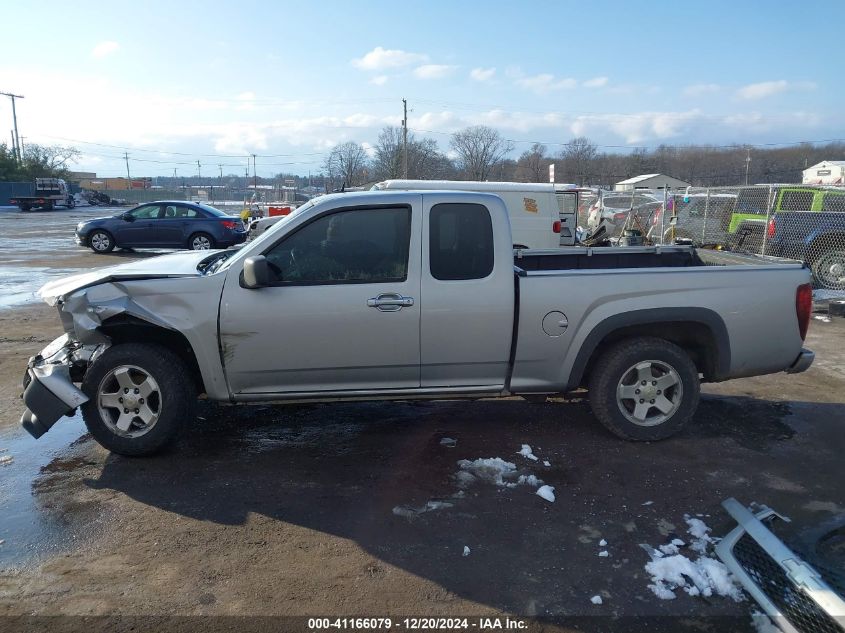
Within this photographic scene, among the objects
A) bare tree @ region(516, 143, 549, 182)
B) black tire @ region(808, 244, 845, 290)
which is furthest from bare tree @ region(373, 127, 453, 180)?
black tire @ region(808, 244, 845, 290)

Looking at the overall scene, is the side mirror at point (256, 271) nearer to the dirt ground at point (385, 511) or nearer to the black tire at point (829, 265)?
the dirt ground at point (385, 511)

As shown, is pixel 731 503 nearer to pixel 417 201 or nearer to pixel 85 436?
pixel 417 201

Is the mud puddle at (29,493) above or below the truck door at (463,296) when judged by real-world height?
below

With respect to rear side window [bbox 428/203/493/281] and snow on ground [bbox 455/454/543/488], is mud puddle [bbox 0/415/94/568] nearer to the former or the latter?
snow on ground [bbox 455/454/543/488]

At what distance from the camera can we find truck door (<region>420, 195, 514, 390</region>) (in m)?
4.46

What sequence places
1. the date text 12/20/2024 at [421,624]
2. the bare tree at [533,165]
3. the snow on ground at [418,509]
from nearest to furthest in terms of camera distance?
the date text 12/20/2024 at [421,624], the snow on ground at [418,509], the bare tree at [533,165]

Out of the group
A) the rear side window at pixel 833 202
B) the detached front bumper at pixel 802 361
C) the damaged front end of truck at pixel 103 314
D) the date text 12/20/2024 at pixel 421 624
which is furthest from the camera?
the rear side window at pixel 833 202

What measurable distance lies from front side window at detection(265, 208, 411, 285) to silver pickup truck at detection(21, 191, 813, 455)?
0.03 ft

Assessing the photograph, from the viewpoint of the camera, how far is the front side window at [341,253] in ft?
14.6

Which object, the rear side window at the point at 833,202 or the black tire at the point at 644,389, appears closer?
the black tire at the point at 644,389

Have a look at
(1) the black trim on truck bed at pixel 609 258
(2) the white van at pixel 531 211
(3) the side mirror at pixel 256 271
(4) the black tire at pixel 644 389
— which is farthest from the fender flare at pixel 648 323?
(2) the white van at pixel 531 211

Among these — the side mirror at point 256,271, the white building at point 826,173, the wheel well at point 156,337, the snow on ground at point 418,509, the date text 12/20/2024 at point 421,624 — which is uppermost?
the white building at point 826,173

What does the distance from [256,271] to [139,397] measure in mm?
1317

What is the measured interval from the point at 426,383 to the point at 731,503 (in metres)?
2.15
